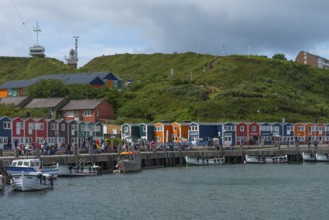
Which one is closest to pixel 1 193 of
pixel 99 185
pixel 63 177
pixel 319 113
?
pixel 99 185

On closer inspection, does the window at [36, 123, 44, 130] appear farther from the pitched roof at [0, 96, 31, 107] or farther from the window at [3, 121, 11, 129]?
the pitched roof at [0, 96, 31, 107]

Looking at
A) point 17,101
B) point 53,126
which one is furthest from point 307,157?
point 17,101

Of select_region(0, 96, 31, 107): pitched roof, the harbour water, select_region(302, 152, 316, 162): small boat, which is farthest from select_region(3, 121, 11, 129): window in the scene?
select_region(302, 152, 316, 162): small boat

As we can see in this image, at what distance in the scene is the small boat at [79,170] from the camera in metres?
75.1

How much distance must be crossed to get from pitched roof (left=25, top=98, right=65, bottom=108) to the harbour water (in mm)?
55215

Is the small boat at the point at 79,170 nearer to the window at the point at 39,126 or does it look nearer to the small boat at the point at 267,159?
the window at the point at 39,126

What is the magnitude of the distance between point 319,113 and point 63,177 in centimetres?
9337

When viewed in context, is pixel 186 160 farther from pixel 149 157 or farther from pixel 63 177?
pixel 63 177

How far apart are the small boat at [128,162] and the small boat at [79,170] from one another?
3.62 m

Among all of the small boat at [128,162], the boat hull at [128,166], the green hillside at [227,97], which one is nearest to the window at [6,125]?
the small boat at [128,162]

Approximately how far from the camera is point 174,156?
98062 mm

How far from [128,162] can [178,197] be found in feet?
81.3

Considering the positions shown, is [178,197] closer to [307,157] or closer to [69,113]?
[307,157]

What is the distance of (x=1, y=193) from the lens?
5828 centimetres
